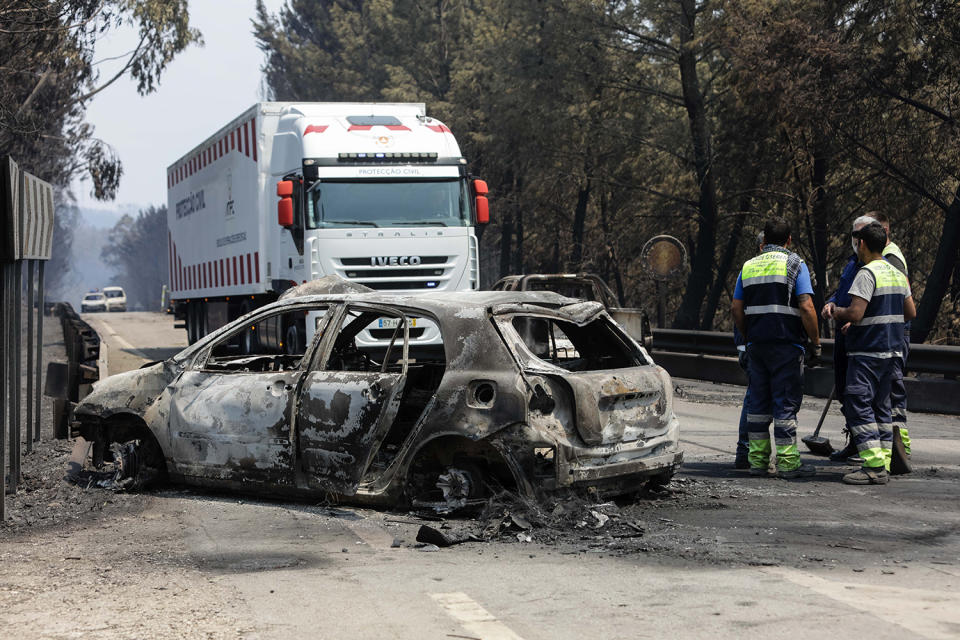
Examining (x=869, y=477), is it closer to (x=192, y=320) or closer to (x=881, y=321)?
(x=881, y=321)

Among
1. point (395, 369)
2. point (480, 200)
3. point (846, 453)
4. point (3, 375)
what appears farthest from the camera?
point (480, 200)

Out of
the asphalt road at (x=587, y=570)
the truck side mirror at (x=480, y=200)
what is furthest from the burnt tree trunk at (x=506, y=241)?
the asphalt road at (x=587, y=570)

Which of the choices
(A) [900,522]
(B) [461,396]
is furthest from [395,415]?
(A) [900,522]

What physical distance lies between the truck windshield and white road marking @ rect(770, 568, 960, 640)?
37.0ft

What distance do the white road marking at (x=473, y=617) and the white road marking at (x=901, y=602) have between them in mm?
1503

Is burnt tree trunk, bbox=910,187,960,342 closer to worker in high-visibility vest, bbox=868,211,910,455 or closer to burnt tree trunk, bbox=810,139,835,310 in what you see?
burnt tree trunk, bbox=810,139,835,310

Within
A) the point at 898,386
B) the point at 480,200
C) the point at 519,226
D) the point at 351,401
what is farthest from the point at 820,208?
the point at 351,401

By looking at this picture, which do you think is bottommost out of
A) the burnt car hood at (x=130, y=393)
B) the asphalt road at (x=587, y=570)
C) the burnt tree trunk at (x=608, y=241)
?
the asphalt road at (x=587, y=570)

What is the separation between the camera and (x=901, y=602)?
17.4 feet

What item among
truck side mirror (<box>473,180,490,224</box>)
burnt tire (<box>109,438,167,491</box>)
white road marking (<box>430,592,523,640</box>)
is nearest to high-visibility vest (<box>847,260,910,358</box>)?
white road marking (<box>430,592,523,640</box>)

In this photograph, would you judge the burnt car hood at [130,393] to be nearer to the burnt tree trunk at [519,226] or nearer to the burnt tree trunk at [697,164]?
the burnt tree trunk at [697,164]

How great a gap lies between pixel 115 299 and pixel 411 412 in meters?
76.3

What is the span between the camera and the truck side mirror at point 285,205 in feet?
53.5

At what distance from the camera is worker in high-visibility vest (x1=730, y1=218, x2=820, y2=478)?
9070 mm
